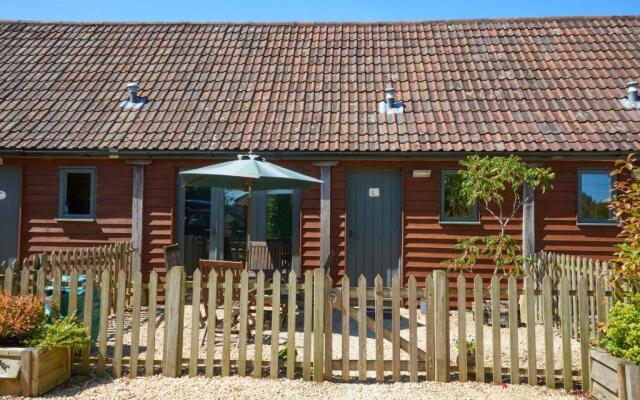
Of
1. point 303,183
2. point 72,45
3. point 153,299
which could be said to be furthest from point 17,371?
point 72,45

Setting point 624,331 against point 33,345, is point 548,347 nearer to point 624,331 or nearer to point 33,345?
point 624,331

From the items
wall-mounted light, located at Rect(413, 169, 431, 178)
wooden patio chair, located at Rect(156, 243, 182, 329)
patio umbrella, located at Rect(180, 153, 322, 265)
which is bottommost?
wooden patio chair, located at Rect(156, 243, 182, 329)

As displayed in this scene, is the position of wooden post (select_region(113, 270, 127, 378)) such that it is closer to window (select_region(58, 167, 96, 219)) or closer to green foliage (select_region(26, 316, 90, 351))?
green foliage (select_region(26, 316, 90, 351))

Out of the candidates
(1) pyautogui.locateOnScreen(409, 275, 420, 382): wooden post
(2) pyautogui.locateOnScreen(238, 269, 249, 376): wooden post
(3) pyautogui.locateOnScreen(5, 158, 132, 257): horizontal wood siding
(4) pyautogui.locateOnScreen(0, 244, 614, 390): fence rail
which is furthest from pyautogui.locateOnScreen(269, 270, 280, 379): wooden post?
(3) pyautogui.locateOnScreen(5, 158, 132, 257): horizontal wood siding

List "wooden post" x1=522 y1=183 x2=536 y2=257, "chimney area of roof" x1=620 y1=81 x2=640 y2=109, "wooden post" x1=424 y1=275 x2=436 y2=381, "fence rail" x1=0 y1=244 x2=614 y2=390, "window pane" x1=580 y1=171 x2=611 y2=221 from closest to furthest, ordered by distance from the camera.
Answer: "fence rail" x1=0 y1=244 x2=614 y2=390 → "wooden post" x1=424 y1=275 x2=436 y2=381 → "wooden post" x1=522 y1=183 x2=536 y2=257 → "window pane" x1=580 y1=171 x2=611 y2=221 → "chimney area of roof" x1=620 y1=81 x2=640 y2=109

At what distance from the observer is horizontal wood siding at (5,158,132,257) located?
8.84m

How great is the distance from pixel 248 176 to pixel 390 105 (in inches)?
184

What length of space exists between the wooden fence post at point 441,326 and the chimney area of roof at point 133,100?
7.46m

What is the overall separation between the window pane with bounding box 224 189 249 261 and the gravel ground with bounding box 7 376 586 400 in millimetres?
4744

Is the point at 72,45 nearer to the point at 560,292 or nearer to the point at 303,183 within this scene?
the point at 303,183

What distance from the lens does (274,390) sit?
4223mm

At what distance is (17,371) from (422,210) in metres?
6.48

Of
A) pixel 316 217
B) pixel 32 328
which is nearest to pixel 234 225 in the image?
pixel 316 217

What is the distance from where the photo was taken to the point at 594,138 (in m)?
8.16
